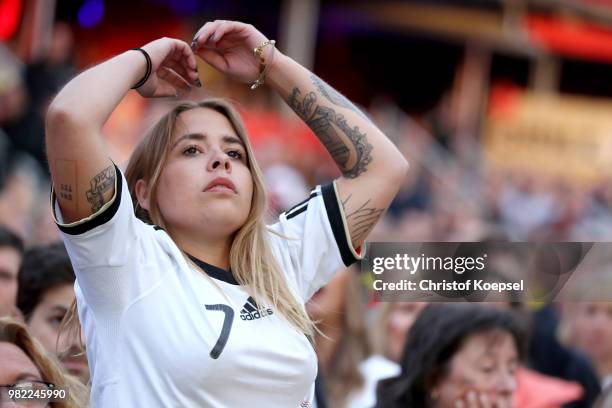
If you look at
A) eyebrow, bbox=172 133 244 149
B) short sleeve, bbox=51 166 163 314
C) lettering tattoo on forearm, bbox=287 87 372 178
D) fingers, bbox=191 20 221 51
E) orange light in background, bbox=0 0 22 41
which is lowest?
short sleeve, bbox=51 166 163 314

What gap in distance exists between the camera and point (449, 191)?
15281 mm

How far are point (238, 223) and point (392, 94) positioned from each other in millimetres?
17727

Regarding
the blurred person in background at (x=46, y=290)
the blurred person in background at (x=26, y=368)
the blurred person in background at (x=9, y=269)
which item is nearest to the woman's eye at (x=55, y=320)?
the blurred person in background at (x=46, y=290)

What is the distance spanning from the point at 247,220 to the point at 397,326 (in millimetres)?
1960

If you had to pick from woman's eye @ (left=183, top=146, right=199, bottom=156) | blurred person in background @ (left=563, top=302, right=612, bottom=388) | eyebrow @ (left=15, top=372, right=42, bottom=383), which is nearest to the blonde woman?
woman's eye @ (left=183, top=146, right=199, bottom=156)

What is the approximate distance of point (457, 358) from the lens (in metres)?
3.78

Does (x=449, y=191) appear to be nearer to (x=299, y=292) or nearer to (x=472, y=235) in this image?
(x=472, y=235)

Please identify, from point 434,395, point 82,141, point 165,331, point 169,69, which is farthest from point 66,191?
point 434,395

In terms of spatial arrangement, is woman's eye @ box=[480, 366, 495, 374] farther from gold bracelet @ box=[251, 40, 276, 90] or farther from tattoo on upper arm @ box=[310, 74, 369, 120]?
gold bracelet @ box=[251, 40, 276, 90]

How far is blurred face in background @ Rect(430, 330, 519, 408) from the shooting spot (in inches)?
145

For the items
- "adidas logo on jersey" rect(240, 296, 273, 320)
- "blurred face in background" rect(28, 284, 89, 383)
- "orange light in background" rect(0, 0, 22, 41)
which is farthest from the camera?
"orange light in background" rect(0, 0, 22, 41)

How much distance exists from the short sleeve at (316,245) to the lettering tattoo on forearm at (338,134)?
4.8 inches

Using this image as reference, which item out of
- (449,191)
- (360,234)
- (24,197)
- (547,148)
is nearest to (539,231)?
(449,191)

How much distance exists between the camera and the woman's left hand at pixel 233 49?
3.18 m
